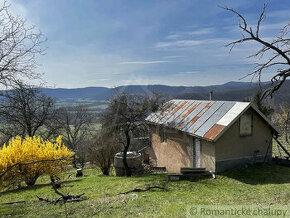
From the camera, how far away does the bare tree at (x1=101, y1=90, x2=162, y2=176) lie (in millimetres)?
→ 16781

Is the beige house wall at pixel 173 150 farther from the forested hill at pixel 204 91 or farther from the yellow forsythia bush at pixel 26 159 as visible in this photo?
the yellow forsythia bush at pixel 26 159

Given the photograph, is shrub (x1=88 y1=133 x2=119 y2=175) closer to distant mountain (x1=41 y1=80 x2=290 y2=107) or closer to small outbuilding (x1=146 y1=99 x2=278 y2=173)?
distant mountain (x1=41 y1=80 x2=290 y2=107)

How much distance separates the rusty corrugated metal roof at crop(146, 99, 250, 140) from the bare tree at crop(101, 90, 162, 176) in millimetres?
2640

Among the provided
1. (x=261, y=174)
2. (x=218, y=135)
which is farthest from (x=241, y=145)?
(x=218, y=135)

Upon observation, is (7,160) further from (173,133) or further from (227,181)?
(227,181)

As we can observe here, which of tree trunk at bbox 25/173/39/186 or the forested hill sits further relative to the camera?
tree trunk at bbox 25/173/39/186

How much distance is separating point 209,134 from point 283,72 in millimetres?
9246

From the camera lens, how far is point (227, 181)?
12.4 meters

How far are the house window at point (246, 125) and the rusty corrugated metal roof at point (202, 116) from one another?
2.48ft

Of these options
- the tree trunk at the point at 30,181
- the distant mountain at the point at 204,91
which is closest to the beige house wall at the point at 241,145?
the distant mountain at the point at 204,91

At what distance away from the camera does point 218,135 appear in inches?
515

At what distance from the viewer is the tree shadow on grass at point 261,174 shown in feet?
40.7

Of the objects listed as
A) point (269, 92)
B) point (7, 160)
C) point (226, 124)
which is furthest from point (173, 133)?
point (269, 92)

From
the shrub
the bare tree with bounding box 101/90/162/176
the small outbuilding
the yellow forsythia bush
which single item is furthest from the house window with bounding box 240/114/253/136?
the yellow forsythia bush
